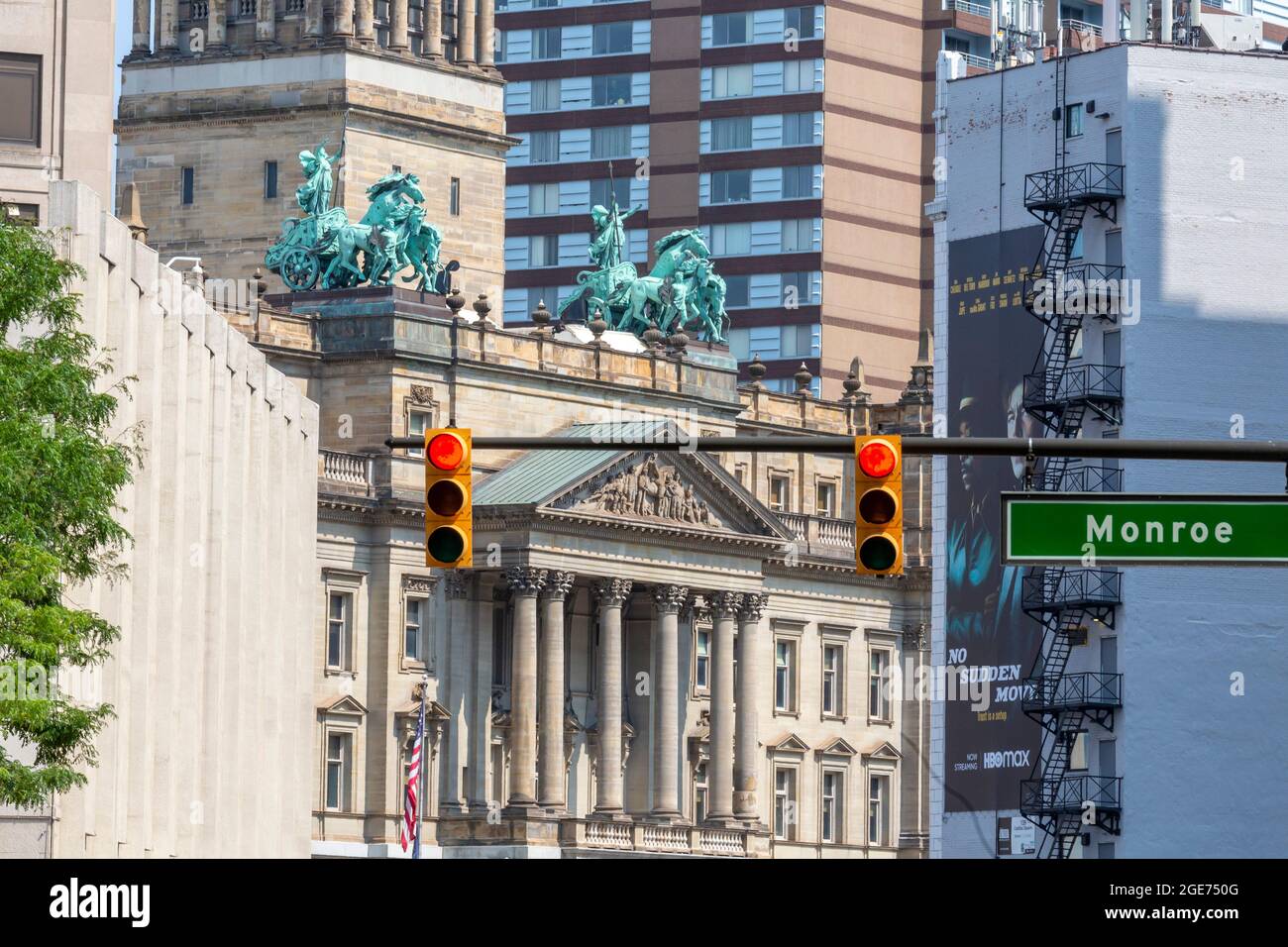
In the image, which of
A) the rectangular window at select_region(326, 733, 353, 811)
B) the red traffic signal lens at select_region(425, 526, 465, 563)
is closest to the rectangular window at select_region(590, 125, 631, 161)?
the rectangular window at select_region(326, 733, 353, 811)

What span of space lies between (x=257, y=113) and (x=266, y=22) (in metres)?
4.18

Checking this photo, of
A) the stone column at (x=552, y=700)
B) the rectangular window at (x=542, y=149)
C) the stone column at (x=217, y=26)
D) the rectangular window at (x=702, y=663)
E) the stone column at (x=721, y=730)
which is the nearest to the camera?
the stone column at (x=552, y=700)

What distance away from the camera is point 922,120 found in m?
191

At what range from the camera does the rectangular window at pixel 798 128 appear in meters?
185

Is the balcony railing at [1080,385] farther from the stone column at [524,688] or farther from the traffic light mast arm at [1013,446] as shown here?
the traffic light mast arm at [1013,446]

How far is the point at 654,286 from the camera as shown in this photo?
491ft

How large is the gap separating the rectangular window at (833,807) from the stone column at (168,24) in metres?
38.2

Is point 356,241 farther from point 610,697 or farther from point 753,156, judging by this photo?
point 753,156

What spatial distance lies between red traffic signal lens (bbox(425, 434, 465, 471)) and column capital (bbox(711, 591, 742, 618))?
103 metres

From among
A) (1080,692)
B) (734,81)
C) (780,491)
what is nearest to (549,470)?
(780,491)

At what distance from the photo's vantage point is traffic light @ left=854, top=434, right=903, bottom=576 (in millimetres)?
42125

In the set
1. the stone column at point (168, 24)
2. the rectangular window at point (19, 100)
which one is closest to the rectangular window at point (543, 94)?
the stone column at point (168, 24)

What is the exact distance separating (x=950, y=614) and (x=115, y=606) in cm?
5515
